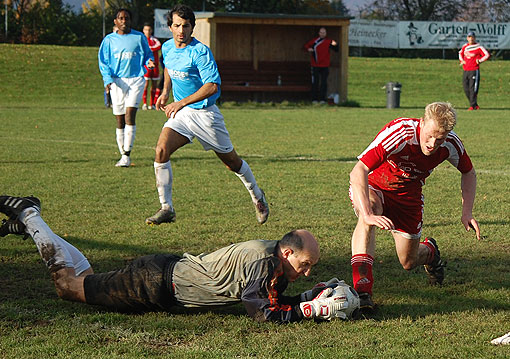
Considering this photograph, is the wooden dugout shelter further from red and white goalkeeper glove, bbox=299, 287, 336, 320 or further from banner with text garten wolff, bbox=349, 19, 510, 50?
red and white goalkeeper glove, bbox=299, 287, 336, 320

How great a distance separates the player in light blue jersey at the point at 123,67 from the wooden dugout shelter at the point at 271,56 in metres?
15.1

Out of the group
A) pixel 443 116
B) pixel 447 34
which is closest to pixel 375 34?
pixel 447 34

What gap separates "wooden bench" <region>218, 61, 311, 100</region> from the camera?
1115 inches

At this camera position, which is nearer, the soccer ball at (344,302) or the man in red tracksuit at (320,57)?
the soccer ball at (344,302)

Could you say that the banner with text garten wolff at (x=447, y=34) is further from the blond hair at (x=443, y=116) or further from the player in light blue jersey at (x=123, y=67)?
the blond hair at (x=443, y=116)

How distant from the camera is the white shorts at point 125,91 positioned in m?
12.7

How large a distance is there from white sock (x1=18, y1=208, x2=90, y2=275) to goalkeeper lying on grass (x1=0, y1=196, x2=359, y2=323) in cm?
7

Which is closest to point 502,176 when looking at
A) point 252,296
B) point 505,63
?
point 252,296

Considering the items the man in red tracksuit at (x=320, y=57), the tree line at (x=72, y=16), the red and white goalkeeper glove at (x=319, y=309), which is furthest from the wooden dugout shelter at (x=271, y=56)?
the red and white goalkeeper glove at (x=319, y=309)

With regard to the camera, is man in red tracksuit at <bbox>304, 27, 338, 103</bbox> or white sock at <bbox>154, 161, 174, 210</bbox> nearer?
white sock at <bbox>154, 161, 174, 210</bbox>

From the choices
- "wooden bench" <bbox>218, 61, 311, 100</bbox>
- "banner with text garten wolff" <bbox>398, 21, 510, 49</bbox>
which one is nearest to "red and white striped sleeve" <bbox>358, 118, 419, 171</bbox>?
"wooden bench" <bbox>218, 61, 311, 100</bbox>

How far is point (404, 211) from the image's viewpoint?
572cm

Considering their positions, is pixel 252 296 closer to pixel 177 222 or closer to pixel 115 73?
pixel 177 222

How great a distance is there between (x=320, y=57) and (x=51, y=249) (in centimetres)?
2221
